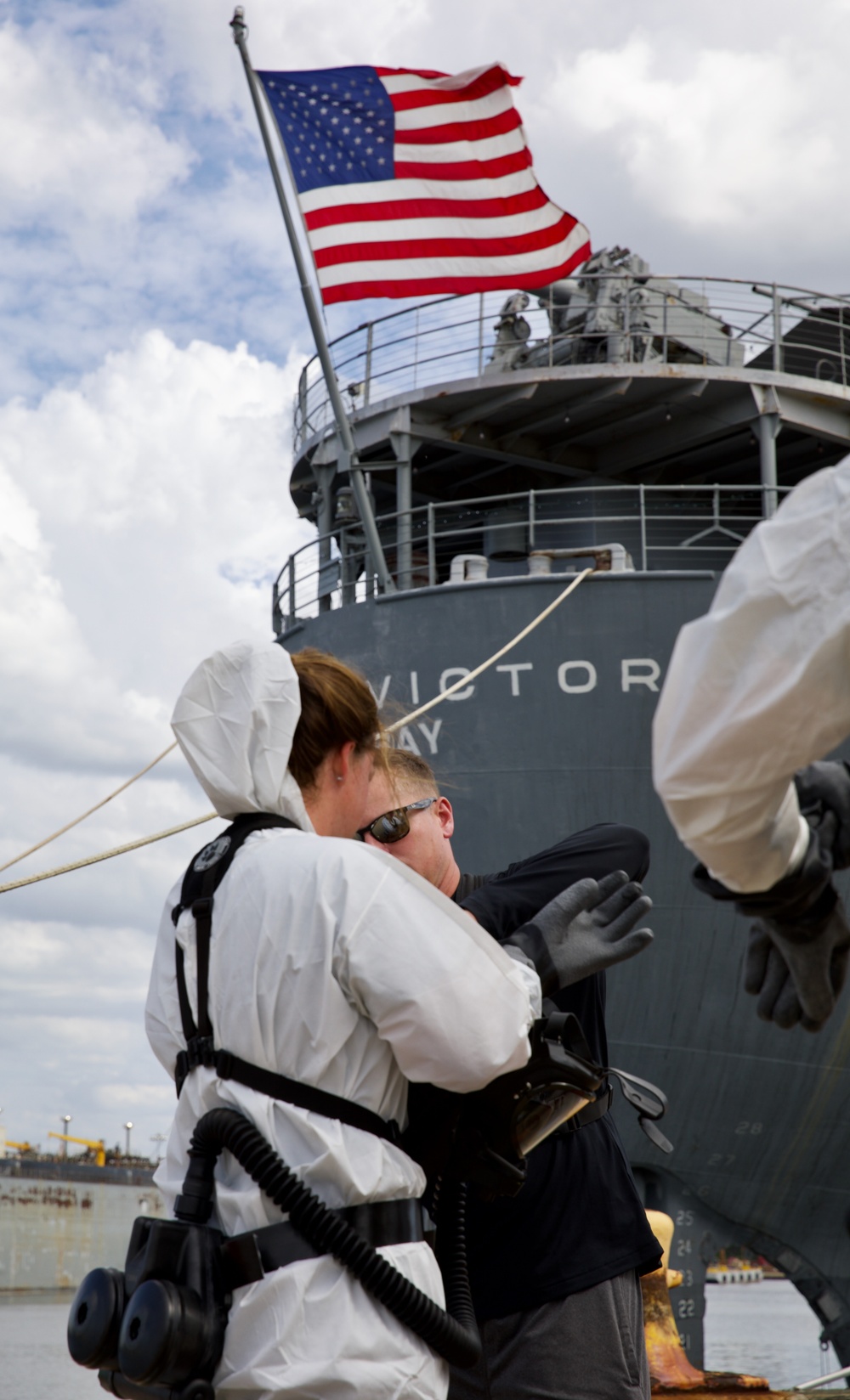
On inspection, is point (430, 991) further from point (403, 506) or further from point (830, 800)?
point (403, 506)

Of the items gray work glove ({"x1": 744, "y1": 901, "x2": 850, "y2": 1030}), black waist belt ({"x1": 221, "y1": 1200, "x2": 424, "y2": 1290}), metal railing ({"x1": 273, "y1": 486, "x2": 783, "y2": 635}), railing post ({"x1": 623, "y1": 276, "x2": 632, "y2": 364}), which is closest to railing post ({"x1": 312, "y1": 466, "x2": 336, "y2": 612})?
metal railing ({"x1": 273, "y1": 486, "x2": 783, "y2": 635})

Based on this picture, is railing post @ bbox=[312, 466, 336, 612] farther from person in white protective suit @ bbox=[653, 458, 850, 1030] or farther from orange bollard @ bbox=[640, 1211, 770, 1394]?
person in white protective suit @ bbox=[653, 458, 850, 1030]

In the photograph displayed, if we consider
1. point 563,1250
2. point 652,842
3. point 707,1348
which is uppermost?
point 652,842

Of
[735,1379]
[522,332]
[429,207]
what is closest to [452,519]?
[522,332]

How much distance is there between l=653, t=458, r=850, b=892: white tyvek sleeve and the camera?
125 cm

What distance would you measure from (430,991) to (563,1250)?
39.2 inches

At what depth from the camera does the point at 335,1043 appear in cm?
194

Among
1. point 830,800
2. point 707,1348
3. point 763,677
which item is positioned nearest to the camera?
point 763,677

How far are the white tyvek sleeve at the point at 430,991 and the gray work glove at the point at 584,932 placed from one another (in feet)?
0.68

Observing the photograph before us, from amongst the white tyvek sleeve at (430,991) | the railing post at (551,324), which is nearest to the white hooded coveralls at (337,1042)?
the white tyvek sleeve at (430,991)

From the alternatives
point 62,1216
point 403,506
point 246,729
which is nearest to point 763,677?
point 246,729

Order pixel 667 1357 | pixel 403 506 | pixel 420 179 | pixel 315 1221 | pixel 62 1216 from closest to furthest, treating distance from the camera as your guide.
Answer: pixel 315 1221
pixel 667 1357
pixel 420 179
pixel 403 506
pixel 62 1216

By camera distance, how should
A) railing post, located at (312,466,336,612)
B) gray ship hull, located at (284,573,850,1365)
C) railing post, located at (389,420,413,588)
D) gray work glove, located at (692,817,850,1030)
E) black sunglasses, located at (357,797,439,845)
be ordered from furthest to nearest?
railing post, located at (312,466,336,612) < railing post, located at (389,420,413,588) < gray ship hull, located at (284,573,850,1365) < black sunglasses, located at (357,797,439,845) < gray work glove, located at (692,817,850,1030)

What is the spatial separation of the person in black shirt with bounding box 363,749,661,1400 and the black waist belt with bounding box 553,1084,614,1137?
0.04 feet
